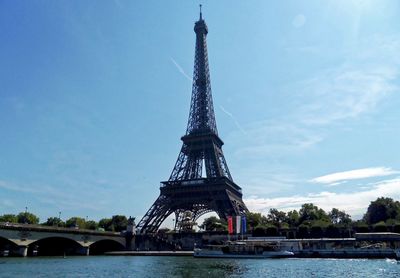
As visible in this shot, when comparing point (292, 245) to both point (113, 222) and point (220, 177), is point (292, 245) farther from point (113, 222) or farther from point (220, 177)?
point (113, 222)

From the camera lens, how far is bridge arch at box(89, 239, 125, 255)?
318 feet

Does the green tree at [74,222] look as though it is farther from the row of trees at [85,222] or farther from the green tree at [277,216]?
the green tree at [277,216]

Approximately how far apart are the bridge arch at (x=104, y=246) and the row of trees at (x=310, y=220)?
24607 mm

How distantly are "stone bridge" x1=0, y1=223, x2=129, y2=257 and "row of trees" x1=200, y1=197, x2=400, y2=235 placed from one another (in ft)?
89.5

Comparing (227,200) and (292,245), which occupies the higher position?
(227,200)

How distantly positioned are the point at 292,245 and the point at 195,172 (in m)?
38.4

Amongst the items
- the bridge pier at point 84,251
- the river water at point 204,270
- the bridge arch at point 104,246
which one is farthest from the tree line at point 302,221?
the river water at point 204,270

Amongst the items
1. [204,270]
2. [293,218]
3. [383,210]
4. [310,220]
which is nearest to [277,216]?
[293,218]

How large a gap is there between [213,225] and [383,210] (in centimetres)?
4573

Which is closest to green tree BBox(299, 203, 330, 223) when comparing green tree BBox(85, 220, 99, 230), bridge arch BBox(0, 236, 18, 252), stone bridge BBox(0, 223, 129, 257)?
stone bridge BBox(0, 223, 129, 257)

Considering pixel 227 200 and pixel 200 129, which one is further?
pixel 200 129

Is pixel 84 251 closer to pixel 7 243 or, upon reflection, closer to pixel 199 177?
pixel 7 243

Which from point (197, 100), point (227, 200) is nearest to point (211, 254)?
point (227, 200)

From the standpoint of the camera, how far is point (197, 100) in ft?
360
